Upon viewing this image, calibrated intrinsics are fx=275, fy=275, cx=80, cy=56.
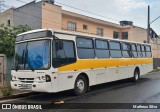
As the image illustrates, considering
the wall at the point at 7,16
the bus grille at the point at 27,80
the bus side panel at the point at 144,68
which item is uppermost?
the wall at the point at 7,16

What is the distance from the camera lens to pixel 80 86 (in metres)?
12.4

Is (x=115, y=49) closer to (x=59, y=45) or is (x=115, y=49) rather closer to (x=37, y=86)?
(x=59, y=45)

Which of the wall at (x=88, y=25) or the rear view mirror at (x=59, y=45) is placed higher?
the wall at (x=88, y=25)

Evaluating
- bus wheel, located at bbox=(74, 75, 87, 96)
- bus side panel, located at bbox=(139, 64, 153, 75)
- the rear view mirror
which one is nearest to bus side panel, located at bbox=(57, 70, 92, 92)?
bus wheel, located at bbox=(74, 75, 87, 96)

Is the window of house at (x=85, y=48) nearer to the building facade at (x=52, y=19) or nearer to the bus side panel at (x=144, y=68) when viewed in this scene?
the bus side panel at (x=144, y=68)

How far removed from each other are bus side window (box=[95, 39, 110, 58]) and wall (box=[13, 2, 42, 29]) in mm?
11614

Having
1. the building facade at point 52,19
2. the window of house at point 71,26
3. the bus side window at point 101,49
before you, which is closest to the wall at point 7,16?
the building facade at point 52,19

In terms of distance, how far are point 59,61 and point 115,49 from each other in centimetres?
573

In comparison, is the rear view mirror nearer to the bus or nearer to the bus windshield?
the bus

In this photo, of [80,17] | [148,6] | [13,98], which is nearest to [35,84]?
[13,98]

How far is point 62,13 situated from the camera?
2775 centimetres

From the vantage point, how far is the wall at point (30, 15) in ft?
83.5

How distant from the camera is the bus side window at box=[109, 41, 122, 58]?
15544 millimetres

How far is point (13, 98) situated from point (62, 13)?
56.3ft
